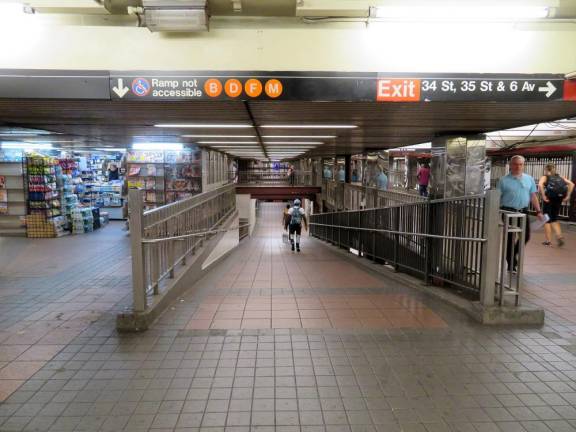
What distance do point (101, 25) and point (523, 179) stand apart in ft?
17.7

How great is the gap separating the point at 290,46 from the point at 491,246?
9.49 feet

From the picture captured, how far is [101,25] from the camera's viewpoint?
428cm

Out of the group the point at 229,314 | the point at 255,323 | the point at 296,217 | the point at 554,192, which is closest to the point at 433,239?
the point at 255,323

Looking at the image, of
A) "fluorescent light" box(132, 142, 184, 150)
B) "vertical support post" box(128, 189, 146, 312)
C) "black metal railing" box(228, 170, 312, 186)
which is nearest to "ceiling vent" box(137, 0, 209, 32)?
"vertical support post" box(128, 189, 146, 312)

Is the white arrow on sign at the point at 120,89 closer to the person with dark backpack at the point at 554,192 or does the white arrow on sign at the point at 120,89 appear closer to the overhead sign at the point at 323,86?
the overhead sign at the point at 323,86

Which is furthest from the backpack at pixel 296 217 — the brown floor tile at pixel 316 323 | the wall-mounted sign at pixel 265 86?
the wall-mounted sign at pixel 265 86

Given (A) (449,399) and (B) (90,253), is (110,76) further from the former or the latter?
(B) (90,253)

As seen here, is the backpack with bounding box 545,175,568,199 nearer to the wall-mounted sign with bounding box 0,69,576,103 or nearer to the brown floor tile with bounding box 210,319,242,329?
the wall-mounted sign with bounding box 0,69,576,103

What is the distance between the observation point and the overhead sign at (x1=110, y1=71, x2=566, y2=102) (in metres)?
4.02

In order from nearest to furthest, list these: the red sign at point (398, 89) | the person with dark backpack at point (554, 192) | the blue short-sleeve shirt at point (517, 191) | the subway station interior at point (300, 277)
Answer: the subway station interior at point (300, 277) < the red sign at point (398, 89) < the blue short-sleeve shirt at point (517, 191) < the person with dark backpack at point (554, 192)

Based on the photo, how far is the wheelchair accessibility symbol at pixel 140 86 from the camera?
13.2 ft

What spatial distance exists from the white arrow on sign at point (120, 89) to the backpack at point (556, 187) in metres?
8.14

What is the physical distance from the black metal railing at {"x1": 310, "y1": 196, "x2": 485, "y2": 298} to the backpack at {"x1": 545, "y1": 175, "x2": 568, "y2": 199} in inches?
140

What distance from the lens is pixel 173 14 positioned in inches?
153
